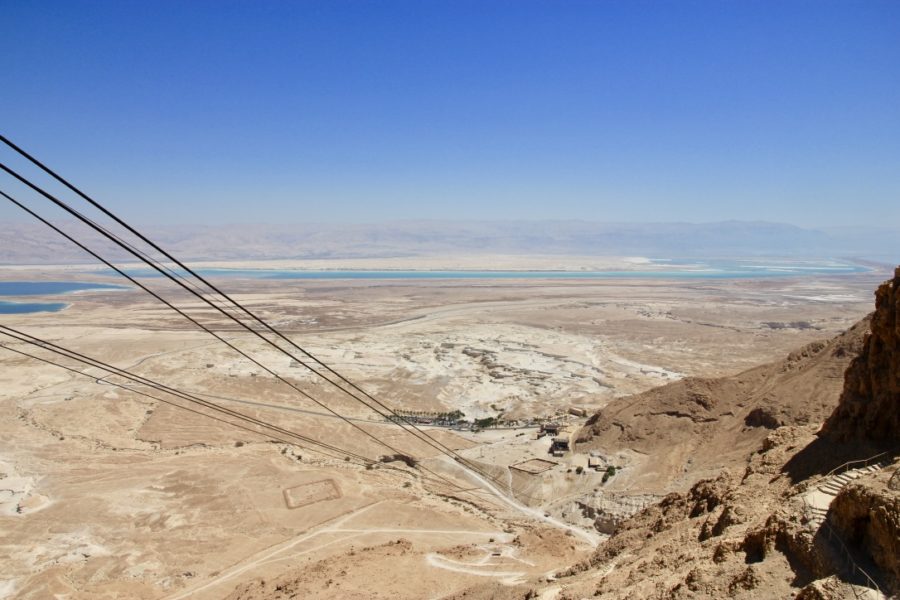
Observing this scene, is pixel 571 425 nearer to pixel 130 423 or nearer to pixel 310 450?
pixel 310 450

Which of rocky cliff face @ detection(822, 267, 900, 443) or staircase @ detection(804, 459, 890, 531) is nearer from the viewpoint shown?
staircase @ detection(804, 459, 890, 531)

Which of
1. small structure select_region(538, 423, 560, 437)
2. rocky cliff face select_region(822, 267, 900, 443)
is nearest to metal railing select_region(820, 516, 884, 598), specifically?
rocky cliff face select_region(822, 267, 900, 443)

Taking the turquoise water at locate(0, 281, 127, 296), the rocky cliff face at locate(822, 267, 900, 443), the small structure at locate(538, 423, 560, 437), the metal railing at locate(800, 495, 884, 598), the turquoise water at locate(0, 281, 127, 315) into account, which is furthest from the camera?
the turquoise water at locate(0, 281, 127, 296)

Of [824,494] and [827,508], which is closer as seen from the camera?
[827,508]

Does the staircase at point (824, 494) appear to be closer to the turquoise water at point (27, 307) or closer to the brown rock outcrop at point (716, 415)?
the brown rock outcrop at point (716, 415)

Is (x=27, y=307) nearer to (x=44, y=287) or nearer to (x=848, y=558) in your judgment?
(x=44, y=287)

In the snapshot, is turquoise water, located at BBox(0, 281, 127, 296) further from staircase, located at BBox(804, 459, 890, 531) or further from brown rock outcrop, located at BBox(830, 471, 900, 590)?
brown rock outcrop, located at BBox(830, 471, 900, 590)

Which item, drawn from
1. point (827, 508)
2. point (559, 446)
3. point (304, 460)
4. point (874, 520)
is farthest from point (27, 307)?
point (874, 520)
